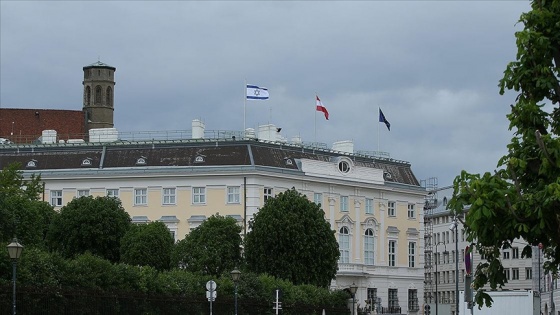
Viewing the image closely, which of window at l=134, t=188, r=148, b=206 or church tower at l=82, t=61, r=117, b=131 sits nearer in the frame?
window at l=134, t=188, r=148, b=206

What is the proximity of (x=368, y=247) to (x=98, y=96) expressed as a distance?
44.9m

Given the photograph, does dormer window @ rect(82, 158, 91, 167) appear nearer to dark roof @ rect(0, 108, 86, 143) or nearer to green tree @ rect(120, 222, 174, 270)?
green tree @ rect(120, 222, 174, 270)

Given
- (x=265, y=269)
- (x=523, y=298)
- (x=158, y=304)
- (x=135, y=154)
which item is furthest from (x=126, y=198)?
(x=523, y=298)

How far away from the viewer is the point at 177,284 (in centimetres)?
7362

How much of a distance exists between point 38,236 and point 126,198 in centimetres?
2008

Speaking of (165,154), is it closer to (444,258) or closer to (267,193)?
(267,193)

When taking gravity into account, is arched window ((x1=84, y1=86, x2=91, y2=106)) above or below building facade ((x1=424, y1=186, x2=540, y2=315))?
above

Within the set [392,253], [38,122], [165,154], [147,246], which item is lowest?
[147,246]

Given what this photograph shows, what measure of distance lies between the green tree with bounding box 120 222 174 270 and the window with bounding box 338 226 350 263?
19674 millimetres

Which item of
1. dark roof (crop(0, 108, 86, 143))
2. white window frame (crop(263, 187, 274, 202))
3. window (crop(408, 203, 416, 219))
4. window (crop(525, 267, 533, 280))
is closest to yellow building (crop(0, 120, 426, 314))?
white window frame (crop(263, 187, 274, 202))

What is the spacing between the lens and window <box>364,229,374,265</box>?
117m

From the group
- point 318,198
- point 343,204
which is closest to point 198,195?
point 318,198

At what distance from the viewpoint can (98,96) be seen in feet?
490

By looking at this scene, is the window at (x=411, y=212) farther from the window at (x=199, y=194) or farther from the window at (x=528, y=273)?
the window at (x=528, y=273)
